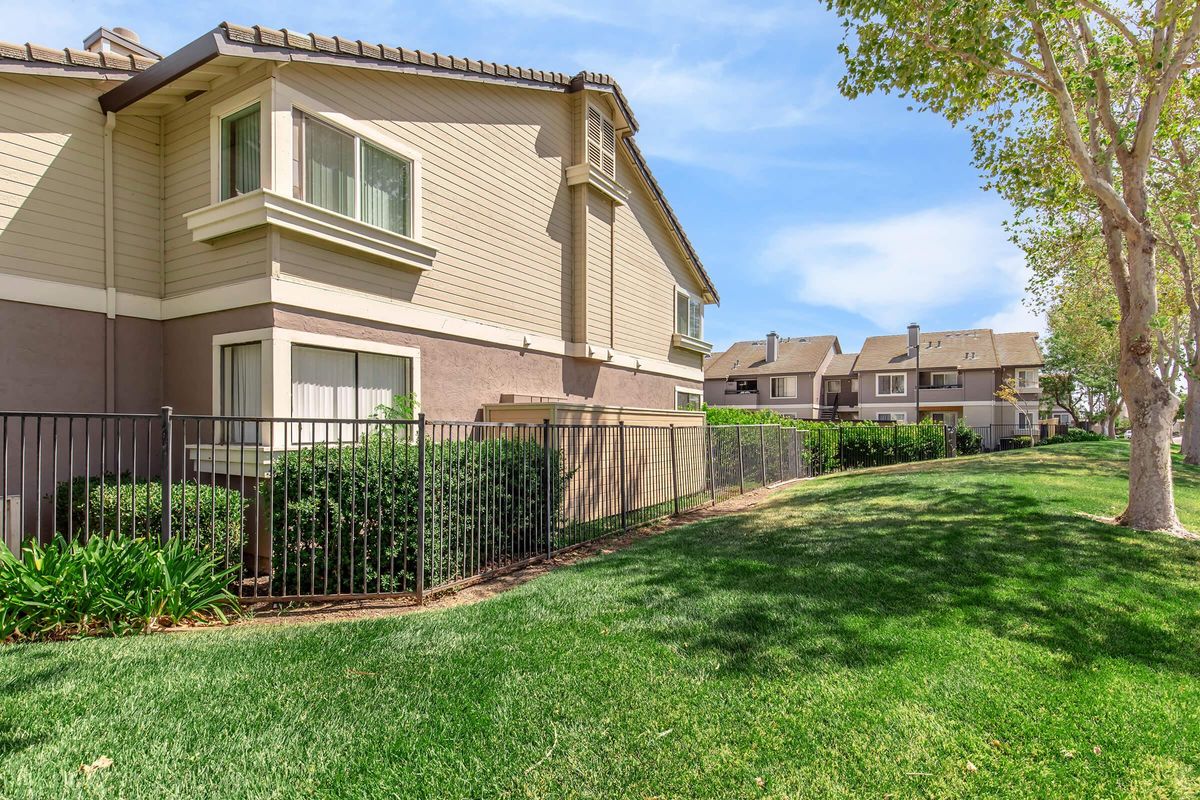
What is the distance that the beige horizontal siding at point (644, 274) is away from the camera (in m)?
15.3

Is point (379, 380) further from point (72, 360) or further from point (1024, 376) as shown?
point (1024, 376)

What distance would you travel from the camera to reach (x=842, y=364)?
50562 millimetres

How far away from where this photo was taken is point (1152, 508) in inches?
327

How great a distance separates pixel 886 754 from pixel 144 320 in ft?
34.2

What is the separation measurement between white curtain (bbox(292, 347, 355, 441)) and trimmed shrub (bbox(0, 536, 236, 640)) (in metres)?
2.62

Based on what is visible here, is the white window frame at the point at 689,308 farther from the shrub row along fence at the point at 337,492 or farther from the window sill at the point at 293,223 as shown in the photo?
the window sill at the point at 293,223

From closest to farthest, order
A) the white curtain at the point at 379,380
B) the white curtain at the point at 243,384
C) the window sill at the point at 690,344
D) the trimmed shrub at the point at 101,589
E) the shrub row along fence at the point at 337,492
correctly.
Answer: the trimmed shrub at the point at 101,589 → the shrub row along fence at the point at 337,492 → the white curtain at the point at 243,384 → the white curtain at the point at 379,380 → the window sill at the point at 690,344

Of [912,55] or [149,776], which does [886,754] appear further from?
[912,55]

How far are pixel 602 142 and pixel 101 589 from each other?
41.6 ft

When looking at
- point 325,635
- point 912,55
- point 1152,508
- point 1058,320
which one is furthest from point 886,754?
point 1058,320

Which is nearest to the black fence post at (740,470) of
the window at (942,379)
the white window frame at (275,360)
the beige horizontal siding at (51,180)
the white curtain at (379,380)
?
the white curtain at (379,380)

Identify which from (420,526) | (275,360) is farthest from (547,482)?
(275,360)

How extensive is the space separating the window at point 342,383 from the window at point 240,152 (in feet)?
7.98

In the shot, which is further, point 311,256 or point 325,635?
point 311,256
